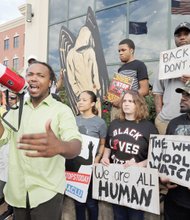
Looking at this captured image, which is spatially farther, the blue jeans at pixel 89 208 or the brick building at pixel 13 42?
the brick building at pixel 13 42

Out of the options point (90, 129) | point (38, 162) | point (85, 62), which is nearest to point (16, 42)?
point (85, 62)

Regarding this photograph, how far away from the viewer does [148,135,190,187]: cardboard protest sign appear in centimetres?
272

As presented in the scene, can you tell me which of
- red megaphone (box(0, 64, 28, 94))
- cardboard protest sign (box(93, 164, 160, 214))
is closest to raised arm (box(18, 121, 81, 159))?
red megaphone (box(0, 64, 28, 94))

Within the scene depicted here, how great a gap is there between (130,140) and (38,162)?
45.2 inches

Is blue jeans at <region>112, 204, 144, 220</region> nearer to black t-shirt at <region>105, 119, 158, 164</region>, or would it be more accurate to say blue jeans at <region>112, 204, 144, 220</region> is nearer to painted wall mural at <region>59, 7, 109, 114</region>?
black t-shirt at <region>105, 119, 158, 164</region>

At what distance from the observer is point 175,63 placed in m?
3.41

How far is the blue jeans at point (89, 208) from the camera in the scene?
3531mm

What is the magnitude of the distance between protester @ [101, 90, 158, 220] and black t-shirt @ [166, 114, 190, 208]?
296 mm

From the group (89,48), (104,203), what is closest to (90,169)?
(104,203)

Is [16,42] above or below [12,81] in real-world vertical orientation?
above

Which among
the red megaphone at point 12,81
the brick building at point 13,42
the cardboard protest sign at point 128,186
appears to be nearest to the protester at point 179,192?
the cardboard protest sign at point 128,186

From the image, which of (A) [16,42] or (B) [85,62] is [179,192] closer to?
(B) [85,62]

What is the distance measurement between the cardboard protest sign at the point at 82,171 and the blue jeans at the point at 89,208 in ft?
0.21

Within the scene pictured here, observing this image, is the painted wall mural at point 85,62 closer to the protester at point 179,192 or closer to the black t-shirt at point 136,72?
the black t-shirt at point 136,72
